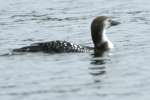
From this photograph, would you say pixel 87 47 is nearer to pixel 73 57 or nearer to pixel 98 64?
pixel 73 57

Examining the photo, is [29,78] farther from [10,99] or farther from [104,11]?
[104,11]

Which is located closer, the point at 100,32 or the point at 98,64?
the point at 98,64

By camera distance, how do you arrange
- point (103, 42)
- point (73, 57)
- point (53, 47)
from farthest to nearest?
point (103, 42) < point (53, 47) < point (73, 57)

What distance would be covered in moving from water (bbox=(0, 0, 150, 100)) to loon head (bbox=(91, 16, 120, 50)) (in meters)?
0.30

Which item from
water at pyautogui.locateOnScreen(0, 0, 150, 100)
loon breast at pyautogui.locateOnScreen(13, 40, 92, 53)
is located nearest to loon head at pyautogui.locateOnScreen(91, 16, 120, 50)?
water at pyautogui.locateOnScreen(0, 0, 150, 100)

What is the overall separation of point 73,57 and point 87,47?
0.93m

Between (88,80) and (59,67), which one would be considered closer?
(88,80)

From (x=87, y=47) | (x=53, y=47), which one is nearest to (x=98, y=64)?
(x=53, y=47)

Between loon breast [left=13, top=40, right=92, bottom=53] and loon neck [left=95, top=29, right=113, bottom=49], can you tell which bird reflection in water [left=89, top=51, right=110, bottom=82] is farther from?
loon breast [left=13, top=40, right=92, bottom=53]

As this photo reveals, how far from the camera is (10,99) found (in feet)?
40.1

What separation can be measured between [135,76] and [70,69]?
1330 mm

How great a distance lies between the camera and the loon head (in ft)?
56.4

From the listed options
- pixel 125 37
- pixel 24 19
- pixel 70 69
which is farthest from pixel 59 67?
pixel 24 19

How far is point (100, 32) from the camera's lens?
57.5ft
